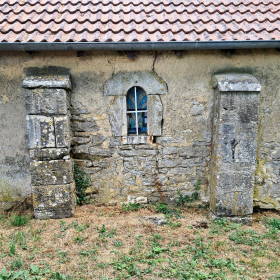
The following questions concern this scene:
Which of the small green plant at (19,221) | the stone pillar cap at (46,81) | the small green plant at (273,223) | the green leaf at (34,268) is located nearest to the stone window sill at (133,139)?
the stone pillar cap at (46,81)

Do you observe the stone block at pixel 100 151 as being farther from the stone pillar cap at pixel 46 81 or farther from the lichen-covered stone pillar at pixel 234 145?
the lichen-covered stone pillar at pixel 234 145

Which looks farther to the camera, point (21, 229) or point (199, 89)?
point (199, 89)

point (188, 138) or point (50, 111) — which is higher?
point (50, 111)

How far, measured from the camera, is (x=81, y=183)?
174 inches

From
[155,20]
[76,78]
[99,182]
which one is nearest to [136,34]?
[155,20]

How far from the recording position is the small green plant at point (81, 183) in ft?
14.4

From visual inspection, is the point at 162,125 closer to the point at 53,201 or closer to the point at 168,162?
the point at 168,162

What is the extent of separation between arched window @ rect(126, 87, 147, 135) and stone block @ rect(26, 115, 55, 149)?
52.5 inches

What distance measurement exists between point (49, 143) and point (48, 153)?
0.16 m

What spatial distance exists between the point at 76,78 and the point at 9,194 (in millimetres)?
2391

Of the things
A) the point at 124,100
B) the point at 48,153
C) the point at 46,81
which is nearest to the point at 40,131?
the point at 48,153

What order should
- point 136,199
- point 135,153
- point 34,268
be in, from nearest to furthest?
point 34,268 → point 135,153 → point 136,199

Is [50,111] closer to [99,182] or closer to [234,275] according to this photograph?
[99,182]

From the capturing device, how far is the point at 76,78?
4.13 meters
